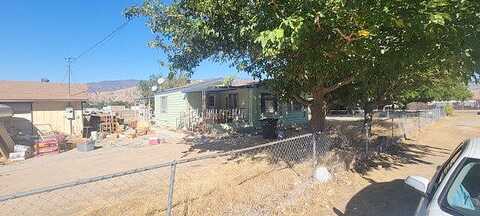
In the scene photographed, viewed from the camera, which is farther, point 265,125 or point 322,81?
point 265,125

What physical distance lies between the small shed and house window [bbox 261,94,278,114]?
37.4 ft

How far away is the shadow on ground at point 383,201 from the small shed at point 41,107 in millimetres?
21038

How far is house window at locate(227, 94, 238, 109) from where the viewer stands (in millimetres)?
25578

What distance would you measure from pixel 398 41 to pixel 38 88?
24895 mm

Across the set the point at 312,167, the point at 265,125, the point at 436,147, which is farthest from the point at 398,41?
the point at 265,125

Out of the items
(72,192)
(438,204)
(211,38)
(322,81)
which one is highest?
(211,38)

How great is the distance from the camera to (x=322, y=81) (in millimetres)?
11586

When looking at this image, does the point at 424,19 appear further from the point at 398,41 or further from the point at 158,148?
the point at 158,148

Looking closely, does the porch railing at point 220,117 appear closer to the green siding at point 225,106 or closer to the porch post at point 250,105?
the porch post at point 250,105

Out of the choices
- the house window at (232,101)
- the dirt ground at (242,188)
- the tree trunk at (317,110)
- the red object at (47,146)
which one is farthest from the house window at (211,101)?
the tree trunk at (317,110)

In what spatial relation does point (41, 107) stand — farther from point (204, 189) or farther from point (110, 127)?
point (204, 189)

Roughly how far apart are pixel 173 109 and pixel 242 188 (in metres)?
21.3

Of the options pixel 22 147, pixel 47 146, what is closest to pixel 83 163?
pixel 22 147

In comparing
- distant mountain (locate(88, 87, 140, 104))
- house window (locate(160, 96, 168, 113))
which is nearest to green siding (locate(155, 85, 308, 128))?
house window (locate(160, 96, 168, 113))
